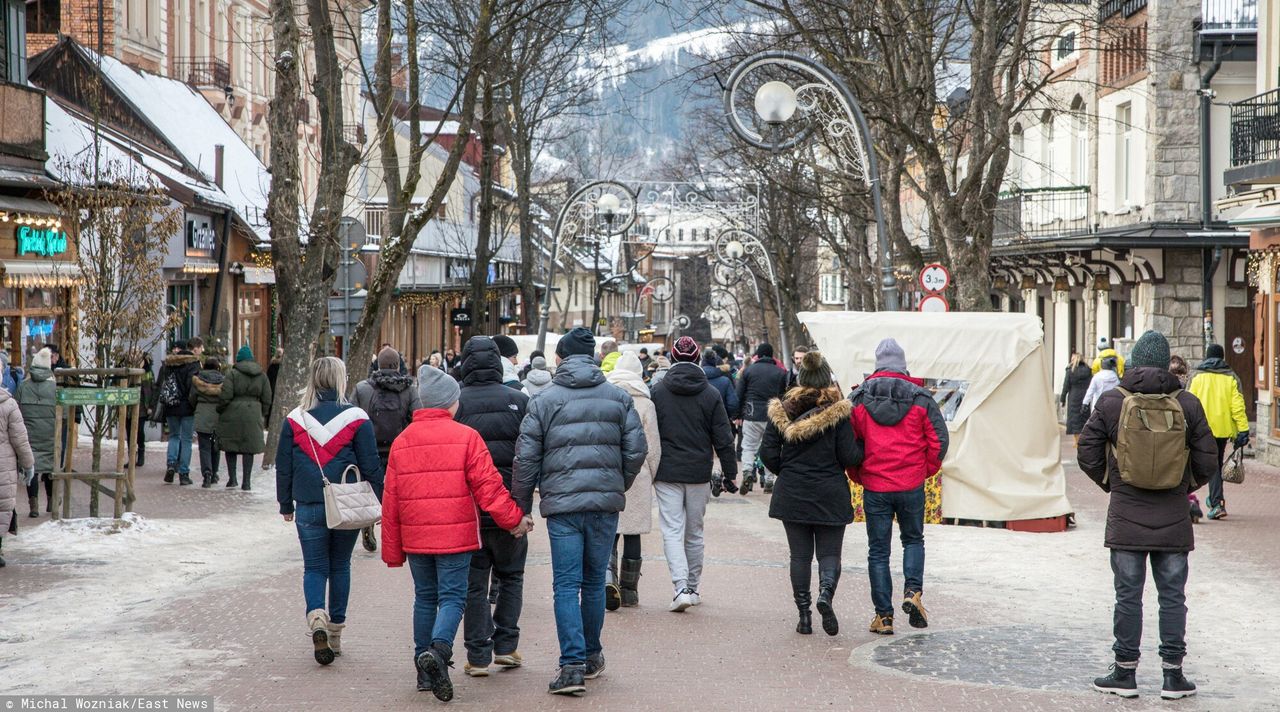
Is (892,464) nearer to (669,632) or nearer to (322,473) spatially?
(669,632)

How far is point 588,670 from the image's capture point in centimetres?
826

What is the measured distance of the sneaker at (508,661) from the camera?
8.41m

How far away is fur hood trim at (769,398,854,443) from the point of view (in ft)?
31.7

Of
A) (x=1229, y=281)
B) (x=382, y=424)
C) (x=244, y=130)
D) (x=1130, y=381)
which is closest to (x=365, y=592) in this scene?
(x=382, y=424)

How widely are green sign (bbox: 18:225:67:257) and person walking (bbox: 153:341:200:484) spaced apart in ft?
14.4

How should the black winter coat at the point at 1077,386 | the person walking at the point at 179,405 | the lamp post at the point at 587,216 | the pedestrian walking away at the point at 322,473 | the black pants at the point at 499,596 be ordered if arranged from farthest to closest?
the lamp post at the point at 587,216, the black winter coat at the point at 1077,386, the person walking at the point at 179,405, the pedestrian walking away at the point at 322,473, the black pants at the point at 499,596

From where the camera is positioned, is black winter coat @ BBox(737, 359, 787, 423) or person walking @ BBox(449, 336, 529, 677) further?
black winter coat @ BBox(737, 359, 787, 423)

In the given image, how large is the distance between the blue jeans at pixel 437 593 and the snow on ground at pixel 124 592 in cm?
119

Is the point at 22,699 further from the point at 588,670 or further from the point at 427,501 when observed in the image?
the point at 588,670

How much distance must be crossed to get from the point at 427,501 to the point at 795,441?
2.74 meters

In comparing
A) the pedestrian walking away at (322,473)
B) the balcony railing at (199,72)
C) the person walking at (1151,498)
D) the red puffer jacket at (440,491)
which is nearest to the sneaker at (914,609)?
the person walking at (1151,498)

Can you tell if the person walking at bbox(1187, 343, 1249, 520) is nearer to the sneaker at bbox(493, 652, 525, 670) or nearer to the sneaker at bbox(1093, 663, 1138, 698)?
the sneaker at bbox(1093, 663, 1138, 698)

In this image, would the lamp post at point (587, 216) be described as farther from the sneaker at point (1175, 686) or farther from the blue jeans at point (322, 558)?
the sneaker at point (1175, 686)

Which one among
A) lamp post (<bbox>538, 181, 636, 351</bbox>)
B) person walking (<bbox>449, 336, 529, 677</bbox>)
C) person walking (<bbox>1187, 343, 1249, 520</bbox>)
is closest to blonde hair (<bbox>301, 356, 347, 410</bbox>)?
person walking (<bbox>449, 336, 529, 677</bbox>)
